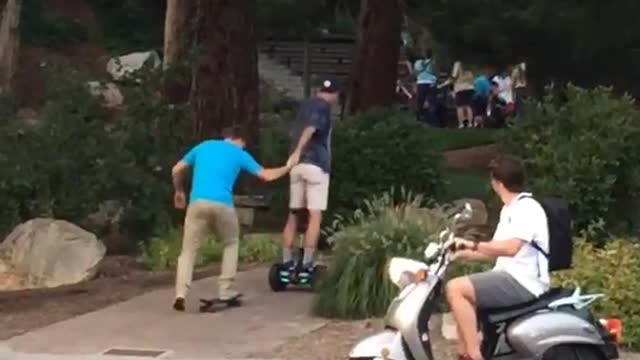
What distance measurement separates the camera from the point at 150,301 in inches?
529

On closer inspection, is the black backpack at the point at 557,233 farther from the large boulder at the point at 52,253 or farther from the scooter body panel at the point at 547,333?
the large boulder at the point at 52,253

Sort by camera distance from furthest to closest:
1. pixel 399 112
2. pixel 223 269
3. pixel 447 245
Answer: pixel 399 112, pixel 223 269, pixel 447 245

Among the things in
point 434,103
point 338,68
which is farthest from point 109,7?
point 434,103

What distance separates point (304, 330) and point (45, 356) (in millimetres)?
2032

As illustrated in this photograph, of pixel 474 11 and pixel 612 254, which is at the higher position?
pixel 474 11

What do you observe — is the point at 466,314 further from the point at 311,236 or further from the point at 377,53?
the point at 377,53

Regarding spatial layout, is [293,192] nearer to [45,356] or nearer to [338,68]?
[45,356]

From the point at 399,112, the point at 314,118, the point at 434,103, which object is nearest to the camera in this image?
the point at 314,118

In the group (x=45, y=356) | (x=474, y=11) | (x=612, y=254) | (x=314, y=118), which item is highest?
(x=474, y=11)

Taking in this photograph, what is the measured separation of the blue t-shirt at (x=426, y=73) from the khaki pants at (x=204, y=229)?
27059mm

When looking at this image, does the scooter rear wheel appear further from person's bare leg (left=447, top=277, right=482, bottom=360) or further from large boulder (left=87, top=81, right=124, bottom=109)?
large boulder (left=87, top=81, right=124, bottom=109)

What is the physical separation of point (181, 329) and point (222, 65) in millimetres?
7773

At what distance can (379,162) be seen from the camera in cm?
1664

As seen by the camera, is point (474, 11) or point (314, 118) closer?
point (314, 118)
